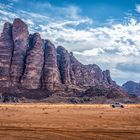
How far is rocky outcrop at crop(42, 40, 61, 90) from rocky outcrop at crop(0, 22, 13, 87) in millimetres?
19282

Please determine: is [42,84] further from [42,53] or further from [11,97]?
[11,97]

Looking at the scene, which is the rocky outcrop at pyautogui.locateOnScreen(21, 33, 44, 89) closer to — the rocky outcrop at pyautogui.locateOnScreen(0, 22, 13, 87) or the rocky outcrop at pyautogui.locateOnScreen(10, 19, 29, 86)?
the rocky outcrop at pyautogui.locateOnScreen(10, 19, 29, 86)

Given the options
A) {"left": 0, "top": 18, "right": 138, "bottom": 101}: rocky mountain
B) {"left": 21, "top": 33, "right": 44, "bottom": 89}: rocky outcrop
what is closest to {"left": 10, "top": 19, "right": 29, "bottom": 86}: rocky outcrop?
{"left": 0, "top": 18, "right": 138, "bottom": 101}: rocky mountain

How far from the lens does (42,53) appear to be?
187875 mm

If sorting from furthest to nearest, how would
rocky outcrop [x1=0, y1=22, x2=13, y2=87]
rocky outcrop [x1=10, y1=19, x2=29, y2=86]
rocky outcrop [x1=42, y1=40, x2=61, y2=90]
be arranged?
1. rocky outcrop [x1=42, y1=40, x2=61, y2=90]
2. rocky outcrop [x1=10, y1=19, x2=29, y2=86]
3. rocky outcrop [x1=0, y1=22, x2=13, y2=87]

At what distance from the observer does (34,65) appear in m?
180

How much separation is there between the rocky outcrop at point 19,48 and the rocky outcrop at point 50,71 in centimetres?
1204

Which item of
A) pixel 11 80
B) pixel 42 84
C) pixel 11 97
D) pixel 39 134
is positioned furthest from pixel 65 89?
pixel 39 134

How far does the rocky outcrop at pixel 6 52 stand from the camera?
558ft

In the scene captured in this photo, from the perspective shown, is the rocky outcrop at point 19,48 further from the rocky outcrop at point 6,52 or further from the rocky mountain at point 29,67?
the rocky outcrop at point 6,52

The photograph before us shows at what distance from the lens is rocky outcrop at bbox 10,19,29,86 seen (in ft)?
575

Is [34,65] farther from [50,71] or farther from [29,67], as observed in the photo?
[50,71]

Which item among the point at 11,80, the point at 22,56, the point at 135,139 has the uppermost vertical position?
the point at 22,56

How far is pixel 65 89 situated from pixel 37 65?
2129cm
